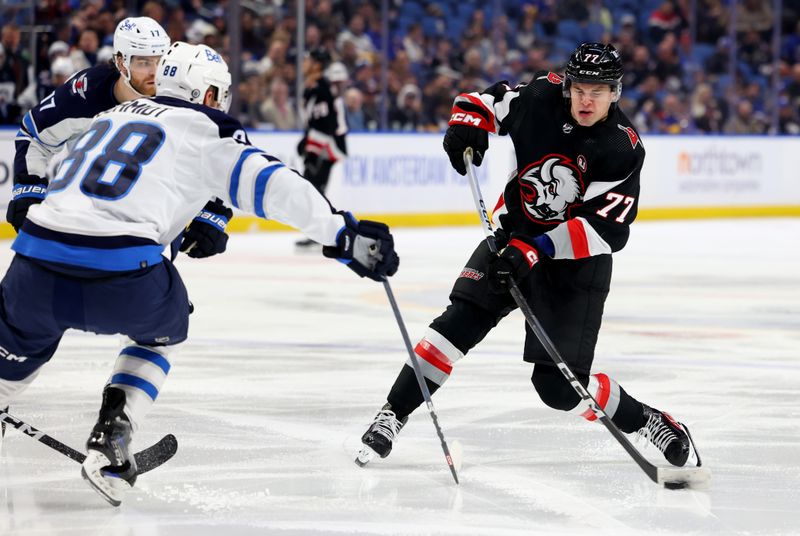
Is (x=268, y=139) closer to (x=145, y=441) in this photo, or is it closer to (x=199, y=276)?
(x=199, y=276)

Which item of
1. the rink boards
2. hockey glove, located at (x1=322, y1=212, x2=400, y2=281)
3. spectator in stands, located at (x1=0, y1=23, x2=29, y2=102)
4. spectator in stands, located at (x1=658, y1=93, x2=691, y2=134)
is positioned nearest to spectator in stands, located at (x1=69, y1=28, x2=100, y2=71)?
spectator in stands, located at (x1=0, y1=23, x2=29, y2=102)

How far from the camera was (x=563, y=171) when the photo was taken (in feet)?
11.6

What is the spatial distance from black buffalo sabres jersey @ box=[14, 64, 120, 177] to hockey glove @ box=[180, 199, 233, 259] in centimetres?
86

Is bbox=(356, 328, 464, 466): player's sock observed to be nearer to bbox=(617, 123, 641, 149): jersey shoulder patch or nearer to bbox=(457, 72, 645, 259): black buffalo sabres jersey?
bbox=(457, 72, 645, 259): black buffalo sabres jersey

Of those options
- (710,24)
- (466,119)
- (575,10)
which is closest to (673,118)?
(710,24)

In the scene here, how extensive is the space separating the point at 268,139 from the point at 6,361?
326 inches

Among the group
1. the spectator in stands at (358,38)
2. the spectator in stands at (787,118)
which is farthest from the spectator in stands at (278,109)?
the spectator in stands at (787,118)

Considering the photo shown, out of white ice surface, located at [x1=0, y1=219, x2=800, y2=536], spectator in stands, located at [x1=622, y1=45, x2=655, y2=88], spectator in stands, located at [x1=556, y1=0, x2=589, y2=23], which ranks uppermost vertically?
white ice surface, located at [x1=0, y1=219, x2=800, y2=536]

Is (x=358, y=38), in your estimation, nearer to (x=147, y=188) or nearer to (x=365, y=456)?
(x=365, y=456)

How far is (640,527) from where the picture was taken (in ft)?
9.61

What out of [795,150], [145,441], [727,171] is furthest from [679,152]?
[145,441]

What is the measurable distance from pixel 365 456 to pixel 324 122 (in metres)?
6.81

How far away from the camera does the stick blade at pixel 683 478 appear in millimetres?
3299

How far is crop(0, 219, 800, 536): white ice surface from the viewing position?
3.00m
